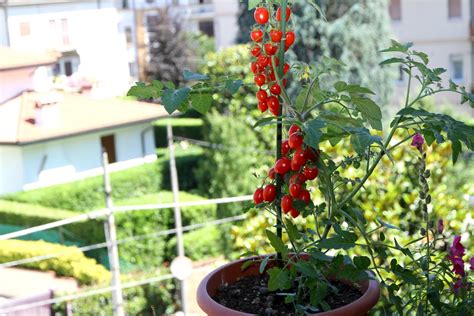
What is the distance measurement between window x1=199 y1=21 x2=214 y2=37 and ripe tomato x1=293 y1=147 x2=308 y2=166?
10080 millimetres

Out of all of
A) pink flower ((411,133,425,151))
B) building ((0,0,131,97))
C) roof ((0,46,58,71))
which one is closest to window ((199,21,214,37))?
building ((0,0,131,97))

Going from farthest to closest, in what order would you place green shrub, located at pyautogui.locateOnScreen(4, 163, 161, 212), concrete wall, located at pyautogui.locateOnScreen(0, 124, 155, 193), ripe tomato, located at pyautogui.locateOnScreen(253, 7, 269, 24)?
1. green shrub, located at pyautogui.locateOnScreen(4, 163, 161, 212)
2. concrete wall, located at pyautogui.locateOnScreen(0, 124, 155, 193)
3. ripe tomato, located at pyautogui.locateOnScreen(253, 7, 269, 24)

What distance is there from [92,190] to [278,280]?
5.20 m

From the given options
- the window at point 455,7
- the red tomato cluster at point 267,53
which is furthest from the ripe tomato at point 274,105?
the window at point 455,7

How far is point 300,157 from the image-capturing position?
0.55 meters

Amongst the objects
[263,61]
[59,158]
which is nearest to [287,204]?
[263,61]

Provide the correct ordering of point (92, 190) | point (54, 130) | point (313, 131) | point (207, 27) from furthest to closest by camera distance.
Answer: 1. point (207, 27)
2. point (92, 190)
3. point (54, 130)
4. point (313, 131)

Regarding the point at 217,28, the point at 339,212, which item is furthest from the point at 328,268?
the point at 217,28

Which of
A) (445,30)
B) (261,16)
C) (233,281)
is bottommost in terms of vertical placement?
(445,30)

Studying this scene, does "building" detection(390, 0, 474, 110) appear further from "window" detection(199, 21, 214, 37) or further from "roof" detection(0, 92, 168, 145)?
"window" detection(199, 21, 214, 37)

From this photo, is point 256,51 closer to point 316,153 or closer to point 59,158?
point 316,153

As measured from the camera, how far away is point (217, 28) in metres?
9.99

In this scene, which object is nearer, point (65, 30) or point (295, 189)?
point (295, 189)

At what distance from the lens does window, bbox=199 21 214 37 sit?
10.5m
